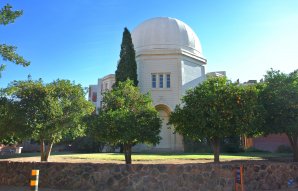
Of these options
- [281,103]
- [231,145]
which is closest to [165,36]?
[231,145]

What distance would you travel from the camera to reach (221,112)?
14180mm

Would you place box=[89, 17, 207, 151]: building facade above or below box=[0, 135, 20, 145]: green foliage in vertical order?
above

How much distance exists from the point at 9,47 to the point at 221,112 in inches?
373

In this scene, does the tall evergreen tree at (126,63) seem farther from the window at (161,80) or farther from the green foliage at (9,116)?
the green foliage at (9,116)

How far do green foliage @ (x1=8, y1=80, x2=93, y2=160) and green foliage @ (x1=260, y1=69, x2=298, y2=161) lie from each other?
31.5 ft

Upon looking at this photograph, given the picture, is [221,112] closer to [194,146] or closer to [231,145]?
[231,145]

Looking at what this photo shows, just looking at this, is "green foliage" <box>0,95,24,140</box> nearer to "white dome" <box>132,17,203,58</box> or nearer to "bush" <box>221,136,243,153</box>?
"bush" <box>221,136,243,153</box>

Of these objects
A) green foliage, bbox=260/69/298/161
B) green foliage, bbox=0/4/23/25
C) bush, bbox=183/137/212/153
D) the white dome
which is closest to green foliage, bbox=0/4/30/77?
green foliage, bbox=0/4/23/25

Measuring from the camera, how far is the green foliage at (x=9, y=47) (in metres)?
11.8

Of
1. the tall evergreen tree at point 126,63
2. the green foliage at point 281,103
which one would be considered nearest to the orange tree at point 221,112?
the green foliage at point 281,103

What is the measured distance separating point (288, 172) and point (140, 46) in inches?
1018

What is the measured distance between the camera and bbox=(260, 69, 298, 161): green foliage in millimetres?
15906

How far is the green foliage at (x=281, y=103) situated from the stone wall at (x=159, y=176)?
347cm

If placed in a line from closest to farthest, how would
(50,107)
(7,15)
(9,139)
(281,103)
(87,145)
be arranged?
(7,15)
(50,107)
(281,103)
(9,139)
(87,145)
